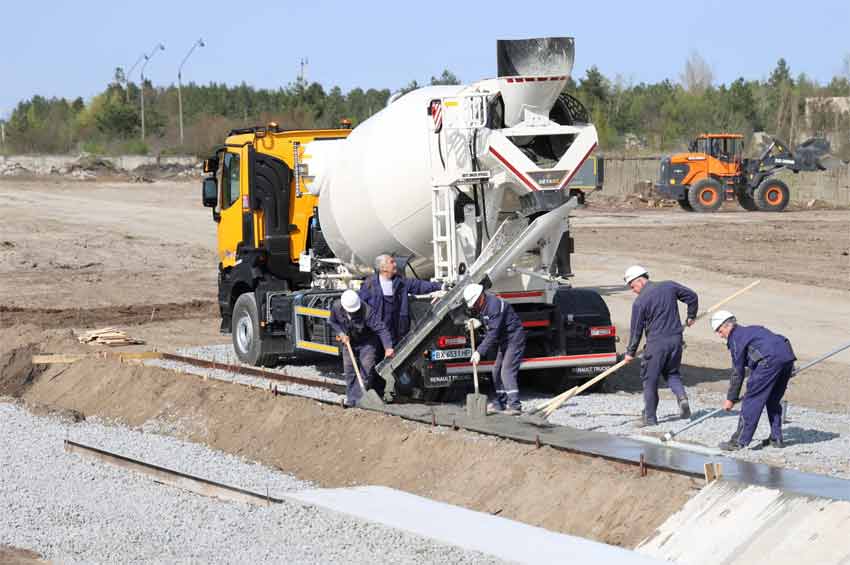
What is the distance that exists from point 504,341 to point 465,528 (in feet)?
14.4

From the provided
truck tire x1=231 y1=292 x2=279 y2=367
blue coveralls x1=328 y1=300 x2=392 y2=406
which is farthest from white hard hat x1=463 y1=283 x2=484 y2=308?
truck tire x1=231 y1=292 x2=279 y2=367

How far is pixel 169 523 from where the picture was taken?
1057 cm

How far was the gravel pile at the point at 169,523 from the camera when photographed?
9555 mm

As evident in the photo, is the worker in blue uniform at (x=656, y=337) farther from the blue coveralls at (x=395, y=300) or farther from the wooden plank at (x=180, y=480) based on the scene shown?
the wooden plank at (x=180, y=480)

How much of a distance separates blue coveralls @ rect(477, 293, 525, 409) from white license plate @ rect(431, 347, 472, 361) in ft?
1.62

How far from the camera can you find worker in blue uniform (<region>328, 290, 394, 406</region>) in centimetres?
1448

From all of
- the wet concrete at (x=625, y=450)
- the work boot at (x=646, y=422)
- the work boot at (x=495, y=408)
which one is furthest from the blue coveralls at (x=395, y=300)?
the work boot at (x=646, y=422)

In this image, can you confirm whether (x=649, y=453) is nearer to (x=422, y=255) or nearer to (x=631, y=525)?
(x=631, y=525)

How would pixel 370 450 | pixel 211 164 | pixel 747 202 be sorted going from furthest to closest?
pixel 747 202, pixel 211 164, pixel 370 450

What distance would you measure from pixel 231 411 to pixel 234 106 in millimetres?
82038

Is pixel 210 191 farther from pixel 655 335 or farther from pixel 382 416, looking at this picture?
pixel 655 335

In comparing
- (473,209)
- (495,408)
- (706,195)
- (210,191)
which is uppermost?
(210,191)

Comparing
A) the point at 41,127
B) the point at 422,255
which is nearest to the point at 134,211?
the point at 422,255

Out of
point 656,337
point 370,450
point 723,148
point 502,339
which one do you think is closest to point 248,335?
point 502,339
